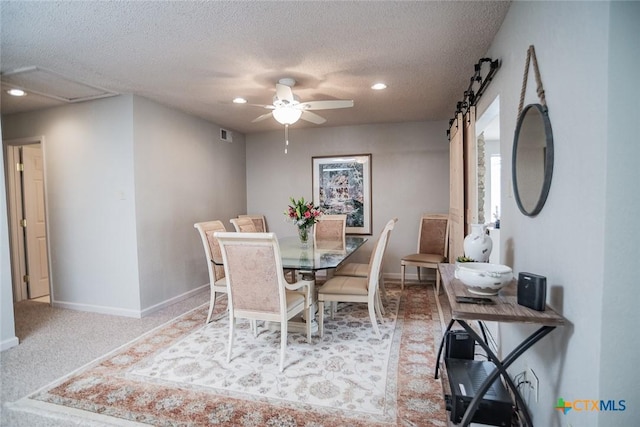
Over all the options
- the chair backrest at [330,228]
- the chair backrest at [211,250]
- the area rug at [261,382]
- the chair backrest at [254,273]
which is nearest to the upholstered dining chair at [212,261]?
the chair backrest at [211,250]

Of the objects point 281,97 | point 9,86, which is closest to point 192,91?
point 281,97

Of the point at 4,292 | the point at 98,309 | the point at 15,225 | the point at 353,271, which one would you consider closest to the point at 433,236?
the point at 353,271

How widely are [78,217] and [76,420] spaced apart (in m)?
2.62

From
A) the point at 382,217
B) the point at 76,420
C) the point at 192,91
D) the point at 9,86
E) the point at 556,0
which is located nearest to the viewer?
the point at 556,0

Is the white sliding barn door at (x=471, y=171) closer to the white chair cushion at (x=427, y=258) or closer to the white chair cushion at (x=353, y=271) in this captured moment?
the white chair cushion at (x=353, y=271)

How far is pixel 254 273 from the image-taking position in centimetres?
238

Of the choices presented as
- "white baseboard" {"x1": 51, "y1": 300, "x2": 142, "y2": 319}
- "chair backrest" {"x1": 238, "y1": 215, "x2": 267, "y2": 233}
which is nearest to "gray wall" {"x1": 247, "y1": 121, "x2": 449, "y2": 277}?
"chair backrest" {"x1": 238, "y1": 215, "x2": 267, "y2": 233}

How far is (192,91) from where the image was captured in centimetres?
344

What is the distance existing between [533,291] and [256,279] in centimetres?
173

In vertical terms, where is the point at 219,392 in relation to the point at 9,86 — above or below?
below

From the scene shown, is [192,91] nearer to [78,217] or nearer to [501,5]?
[78,217]

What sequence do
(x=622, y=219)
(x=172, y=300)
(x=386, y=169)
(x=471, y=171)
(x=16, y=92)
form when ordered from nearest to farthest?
(x=622, y=219) → (x=471, y=171) → (x=16, y=92) → (x=172, y=300) → (x=386, y=169)

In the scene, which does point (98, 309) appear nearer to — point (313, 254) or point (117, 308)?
point (117, 308)

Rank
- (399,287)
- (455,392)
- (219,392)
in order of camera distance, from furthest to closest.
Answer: (399,287) → (219,392) → (455,392)
